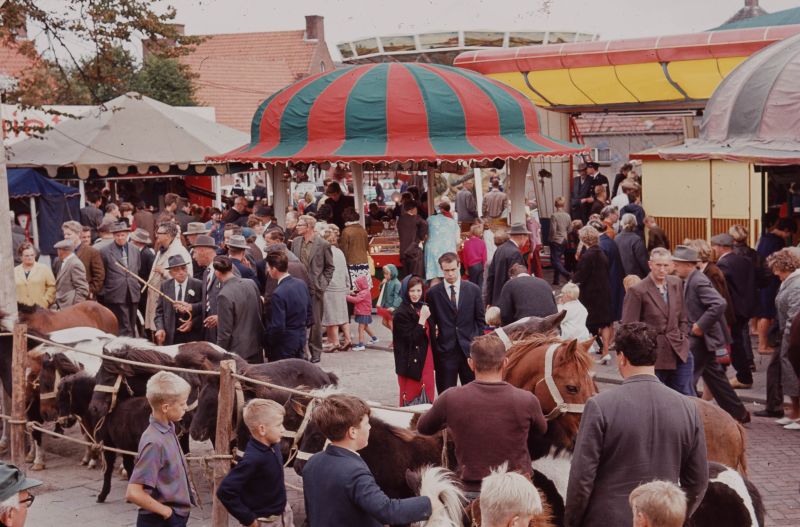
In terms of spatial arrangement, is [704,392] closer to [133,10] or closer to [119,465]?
[119,465]

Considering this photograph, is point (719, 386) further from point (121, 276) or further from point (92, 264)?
point (92, 264)

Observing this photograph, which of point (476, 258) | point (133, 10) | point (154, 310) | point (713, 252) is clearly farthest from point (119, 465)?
point (133, 10)

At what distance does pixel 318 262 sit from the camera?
1418 cm

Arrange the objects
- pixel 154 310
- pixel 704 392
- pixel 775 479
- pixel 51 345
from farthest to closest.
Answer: pixel 154 310 < pixel 704 392 < pixel 51 345 < pixel 775 479

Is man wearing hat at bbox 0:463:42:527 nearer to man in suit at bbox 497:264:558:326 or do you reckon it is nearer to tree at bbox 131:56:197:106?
man in suit at bbox 497:264:558:326

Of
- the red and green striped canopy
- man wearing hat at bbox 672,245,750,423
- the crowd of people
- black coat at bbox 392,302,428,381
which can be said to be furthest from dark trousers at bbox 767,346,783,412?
the red and green striped canopy

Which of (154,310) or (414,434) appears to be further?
(154,310)

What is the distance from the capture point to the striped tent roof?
42.5ft

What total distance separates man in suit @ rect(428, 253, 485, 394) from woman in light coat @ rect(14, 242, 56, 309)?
5.20 m

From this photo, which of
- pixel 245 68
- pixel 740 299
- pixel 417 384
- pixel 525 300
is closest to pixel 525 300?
pixel 525 300

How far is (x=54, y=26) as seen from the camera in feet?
53.9

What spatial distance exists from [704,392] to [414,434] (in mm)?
5714

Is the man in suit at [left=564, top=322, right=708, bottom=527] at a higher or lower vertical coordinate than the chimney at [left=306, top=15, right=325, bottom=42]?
lower

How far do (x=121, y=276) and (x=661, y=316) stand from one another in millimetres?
7515
